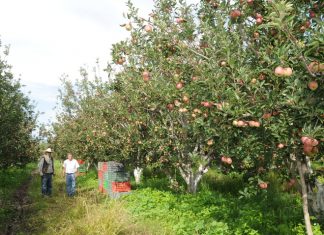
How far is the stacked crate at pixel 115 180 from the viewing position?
14.3 m

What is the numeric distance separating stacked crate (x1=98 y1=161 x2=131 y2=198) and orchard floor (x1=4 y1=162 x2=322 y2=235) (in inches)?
41.6

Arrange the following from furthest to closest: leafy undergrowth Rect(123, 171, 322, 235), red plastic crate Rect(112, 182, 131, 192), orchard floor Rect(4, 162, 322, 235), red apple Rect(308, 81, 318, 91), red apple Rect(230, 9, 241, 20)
Result: red plastic crate Rect(112, 182, 131, 192), leafy undergrowth Rect(123, 171, 322, 235), orchard floor Rect(4, 162, 322, 235), red apple Rect(230, 9, 241, 20), red apple Rect(308, 81, 318, 91)

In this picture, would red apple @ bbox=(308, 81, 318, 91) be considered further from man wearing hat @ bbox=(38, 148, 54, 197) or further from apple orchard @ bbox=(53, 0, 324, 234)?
man wearing hat @ bbox=(38, 148, 54, 197)

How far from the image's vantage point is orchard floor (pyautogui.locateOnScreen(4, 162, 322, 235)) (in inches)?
320

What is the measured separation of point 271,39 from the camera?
17.6 feet

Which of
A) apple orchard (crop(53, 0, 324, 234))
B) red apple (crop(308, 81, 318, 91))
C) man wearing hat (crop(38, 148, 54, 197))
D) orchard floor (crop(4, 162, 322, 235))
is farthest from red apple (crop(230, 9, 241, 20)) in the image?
man wearing hat (crop(38, 148, 54, 197))

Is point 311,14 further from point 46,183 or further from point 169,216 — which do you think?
point 46,183

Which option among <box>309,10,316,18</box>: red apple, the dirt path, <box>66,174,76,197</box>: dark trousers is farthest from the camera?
<box>66,174,76,197</box>: dark trousers

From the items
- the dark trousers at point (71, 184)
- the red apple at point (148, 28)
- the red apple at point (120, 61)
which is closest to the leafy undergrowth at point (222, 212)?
the dark trousers at point (71, 184)

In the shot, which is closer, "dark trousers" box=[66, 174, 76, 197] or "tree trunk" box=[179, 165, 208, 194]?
"tree trunk" box=[179, 165, 208, 194]

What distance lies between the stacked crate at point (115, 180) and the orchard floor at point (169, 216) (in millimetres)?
1058

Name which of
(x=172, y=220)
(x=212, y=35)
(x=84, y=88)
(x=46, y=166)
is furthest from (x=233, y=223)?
(x=84, y=88)

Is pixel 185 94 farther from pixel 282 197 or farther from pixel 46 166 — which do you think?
pixel 46 166

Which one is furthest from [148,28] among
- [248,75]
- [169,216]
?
[169,216]
